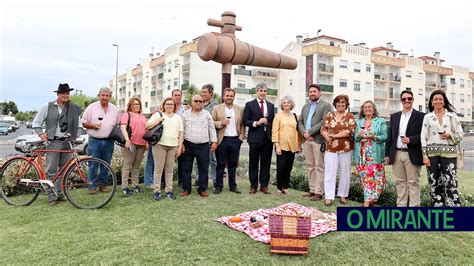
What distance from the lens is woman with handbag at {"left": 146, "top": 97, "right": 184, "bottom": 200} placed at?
17.9 ft

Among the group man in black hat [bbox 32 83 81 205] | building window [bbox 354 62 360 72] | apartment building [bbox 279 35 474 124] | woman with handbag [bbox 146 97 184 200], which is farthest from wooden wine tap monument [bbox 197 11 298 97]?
building window [bbox 354 62 360 72]

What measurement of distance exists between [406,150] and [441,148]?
0.44 meters

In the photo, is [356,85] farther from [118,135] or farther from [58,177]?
[58,177]

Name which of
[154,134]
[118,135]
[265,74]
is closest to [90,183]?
[118,135]

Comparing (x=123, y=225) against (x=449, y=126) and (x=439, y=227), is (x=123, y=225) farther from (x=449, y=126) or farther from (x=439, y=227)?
(x=449, y=126)

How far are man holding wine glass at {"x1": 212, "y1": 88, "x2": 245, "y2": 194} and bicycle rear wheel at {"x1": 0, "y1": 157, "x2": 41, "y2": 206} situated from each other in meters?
2.72

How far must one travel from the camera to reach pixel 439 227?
107 inches

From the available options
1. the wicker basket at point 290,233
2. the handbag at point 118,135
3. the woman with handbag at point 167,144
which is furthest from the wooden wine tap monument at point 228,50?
the wicker basket at point 290,233

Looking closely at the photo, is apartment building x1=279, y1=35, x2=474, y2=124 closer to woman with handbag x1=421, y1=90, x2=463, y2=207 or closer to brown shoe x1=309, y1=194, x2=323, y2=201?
brown shoe x1=309, y1=194, x2=323, y2=201

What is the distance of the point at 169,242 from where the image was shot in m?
3.67

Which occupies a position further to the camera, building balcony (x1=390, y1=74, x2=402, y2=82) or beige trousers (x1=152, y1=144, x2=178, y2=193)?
building balcony (x1=390, y1=74, x2=402, y2=82)

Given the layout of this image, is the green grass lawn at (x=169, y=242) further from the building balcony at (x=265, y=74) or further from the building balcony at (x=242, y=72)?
the building balcony at (x=265, y=74)

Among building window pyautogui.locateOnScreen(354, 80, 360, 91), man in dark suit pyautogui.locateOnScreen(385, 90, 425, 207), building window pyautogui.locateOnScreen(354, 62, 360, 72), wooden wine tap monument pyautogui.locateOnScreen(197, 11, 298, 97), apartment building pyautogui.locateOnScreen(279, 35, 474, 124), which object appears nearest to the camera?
man in dark suit pyautogui.locateOnScreen(385, 90, 425, 207)

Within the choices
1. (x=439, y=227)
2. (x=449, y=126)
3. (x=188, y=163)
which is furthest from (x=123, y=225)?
(x=449, y=126)
